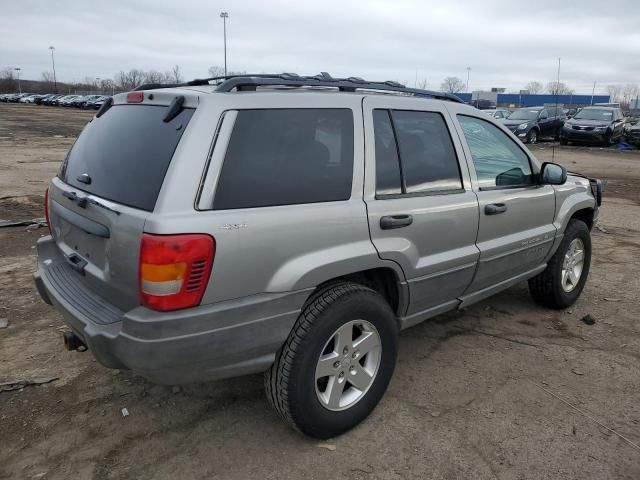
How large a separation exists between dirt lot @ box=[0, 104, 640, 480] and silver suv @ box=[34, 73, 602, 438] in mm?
314

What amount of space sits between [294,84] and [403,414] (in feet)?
6.53

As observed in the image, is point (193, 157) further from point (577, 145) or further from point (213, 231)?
point (577, 145)

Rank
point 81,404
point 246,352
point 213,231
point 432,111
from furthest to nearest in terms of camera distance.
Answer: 1. point 432,111
2. point 81,404
3. point 246,352
4. point 213,231

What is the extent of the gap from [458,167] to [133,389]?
2529 millimetres

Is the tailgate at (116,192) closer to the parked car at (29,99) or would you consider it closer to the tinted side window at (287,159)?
the tinted side window at (287,159)

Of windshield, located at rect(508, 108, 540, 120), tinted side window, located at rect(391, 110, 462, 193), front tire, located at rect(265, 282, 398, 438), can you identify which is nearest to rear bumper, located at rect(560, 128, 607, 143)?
windshield, located at rect(508, 108, 540, 120)

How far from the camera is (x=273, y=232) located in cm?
237

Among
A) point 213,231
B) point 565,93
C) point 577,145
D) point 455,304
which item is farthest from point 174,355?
point 565,93

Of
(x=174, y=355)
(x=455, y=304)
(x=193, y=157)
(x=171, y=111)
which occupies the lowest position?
(x=455, y=304)

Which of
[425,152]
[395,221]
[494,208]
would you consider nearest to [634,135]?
[494,208]

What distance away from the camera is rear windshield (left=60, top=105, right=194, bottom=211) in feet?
7.76

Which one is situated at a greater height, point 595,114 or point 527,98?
point 527,98

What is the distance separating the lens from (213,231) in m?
2.22

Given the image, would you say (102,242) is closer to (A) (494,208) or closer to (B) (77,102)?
(A) (494,208)
